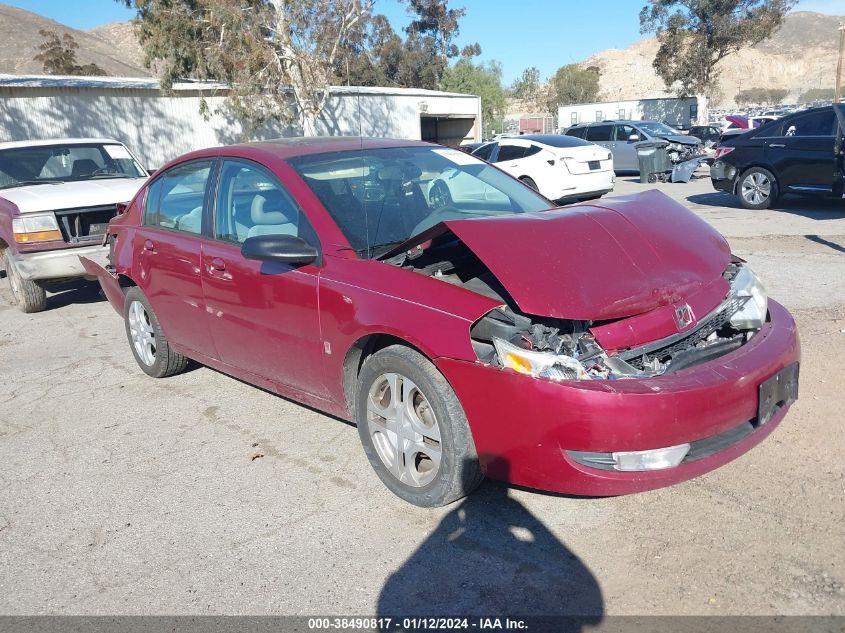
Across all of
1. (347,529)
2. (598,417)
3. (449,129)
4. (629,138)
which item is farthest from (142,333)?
(449,129)

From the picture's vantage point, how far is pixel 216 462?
4.12 m

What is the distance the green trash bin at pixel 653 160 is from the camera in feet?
63.3

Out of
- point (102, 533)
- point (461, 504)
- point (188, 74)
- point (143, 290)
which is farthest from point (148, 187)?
point (188, 74)

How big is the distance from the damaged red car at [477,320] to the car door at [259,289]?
0.5 inches

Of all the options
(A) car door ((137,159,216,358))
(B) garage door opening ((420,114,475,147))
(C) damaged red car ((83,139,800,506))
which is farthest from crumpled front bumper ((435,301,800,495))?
(B) garage door opening ((420,114,475,147))

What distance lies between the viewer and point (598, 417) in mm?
2781

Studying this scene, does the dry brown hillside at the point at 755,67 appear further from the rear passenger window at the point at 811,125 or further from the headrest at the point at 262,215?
the headrest at the point at 262,215

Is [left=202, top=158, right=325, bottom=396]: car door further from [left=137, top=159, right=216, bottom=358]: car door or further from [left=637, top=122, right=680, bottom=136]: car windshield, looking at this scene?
[left=637, top=122, right=680, bottom=136]: car windshield

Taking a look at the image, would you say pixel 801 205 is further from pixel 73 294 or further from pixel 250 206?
pixel 73 294

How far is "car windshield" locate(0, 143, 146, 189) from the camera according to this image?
8.73 metres

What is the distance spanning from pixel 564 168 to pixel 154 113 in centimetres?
1684

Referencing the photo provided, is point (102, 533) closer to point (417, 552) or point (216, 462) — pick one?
point (216, 462)

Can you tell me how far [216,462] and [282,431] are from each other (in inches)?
18.4

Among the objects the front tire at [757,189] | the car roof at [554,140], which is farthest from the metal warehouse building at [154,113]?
the front tire at [757,189]
